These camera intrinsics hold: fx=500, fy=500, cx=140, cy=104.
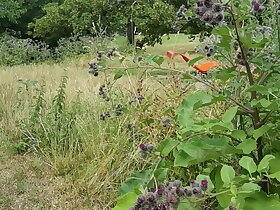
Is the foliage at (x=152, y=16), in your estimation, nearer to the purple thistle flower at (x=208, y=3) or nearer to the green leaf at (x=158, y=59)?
the green leaf at (x=158, y=59)

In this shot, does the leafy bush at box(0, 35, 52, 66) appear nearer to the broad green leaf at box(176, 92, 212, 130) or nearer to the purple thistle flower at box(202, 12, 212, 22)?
the broad green leaf at box(176, 92, 212, 130)

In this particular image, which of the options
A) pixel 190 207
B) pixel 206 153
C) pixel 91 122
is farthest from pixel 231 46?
pixel 91 122

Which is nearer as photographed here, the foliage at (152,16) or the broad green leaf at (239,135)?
the broad green leaf at (239,135)

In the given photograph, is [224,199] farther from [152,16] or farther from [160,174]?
[152,16]

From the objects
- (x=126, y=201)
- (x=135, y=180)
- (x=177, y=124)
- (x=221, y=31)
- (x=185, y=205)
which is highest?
(x=221, y=31)

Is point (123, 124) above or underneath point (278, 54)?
underneath

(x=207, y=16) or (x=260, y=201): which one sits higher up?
(x=207, y=16)

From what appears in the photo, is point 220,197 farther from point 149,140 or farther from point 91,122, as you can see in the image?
point 91,122

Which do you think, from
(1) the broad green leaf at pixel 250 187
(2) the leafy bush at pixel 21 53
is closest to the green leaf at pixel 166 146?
(1) the broad green leaf at pixel 250 187

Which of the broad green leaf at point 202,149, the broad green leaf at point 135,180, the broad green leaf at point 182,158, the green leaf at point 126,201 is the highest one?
the broad green leaf at point 202,149

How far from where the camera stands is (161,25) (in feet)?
72.7

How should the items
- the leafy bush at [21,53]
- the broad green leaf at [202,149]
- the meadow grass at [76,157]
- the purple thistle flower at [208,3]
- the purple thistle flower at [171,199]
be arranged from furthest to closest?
1. the leafy bush at [21,53]
2. the meadow grass at [76,157]
3. the broad green leaf at [202,149]
4. the purple thistle flower at [208,3]
5. the purple thistle flower at [171,199]

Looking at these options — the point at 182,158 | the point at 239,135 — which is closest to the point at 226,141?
the point at 239,135

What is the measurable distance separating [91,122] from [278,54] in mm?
2488
